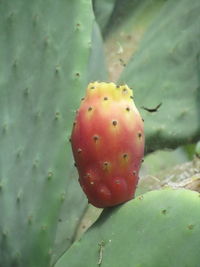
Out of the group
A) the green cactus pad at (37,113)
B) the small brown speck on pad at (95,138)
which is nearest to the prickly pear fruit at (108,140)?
the small brown speck on pad at (95,138)

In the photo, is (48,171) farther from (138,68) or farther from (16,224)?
(138,68)

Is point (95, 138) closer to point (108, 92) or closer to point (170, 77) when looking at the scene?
point (108, 92)

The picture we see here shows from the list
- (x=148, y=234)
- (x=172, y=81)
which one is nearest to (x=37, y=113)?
(x=172, y=81)

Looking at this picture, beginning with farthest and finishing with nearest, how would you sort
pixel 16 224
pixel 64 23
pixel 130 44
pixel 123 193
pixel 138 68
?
pixel 130 44
pixel 138 68
pixel 64 23
pixel 16 224
pixel 123 193

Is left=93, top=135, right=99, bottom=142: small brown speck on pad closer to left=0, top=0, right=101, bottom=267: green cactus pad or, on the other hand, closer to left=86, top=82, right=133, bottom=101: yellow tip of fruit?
left=86, top=82, right=133, bottom=101: yellow tip of fruit

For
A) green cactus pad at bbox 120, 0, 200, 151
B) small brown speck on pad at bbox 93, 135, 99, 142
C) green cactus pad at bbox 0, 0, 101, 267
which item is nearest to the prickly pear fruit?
small brown speck on pad at bbox 93, 135, 99, 142

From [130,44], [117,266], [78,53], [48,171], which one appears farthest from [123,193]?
[130,44]

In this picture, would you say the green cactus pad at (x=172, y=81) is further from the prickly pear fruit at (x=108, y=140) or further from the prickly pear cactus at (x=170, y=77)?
the prickly pear fruit at (x=108, y=140)
